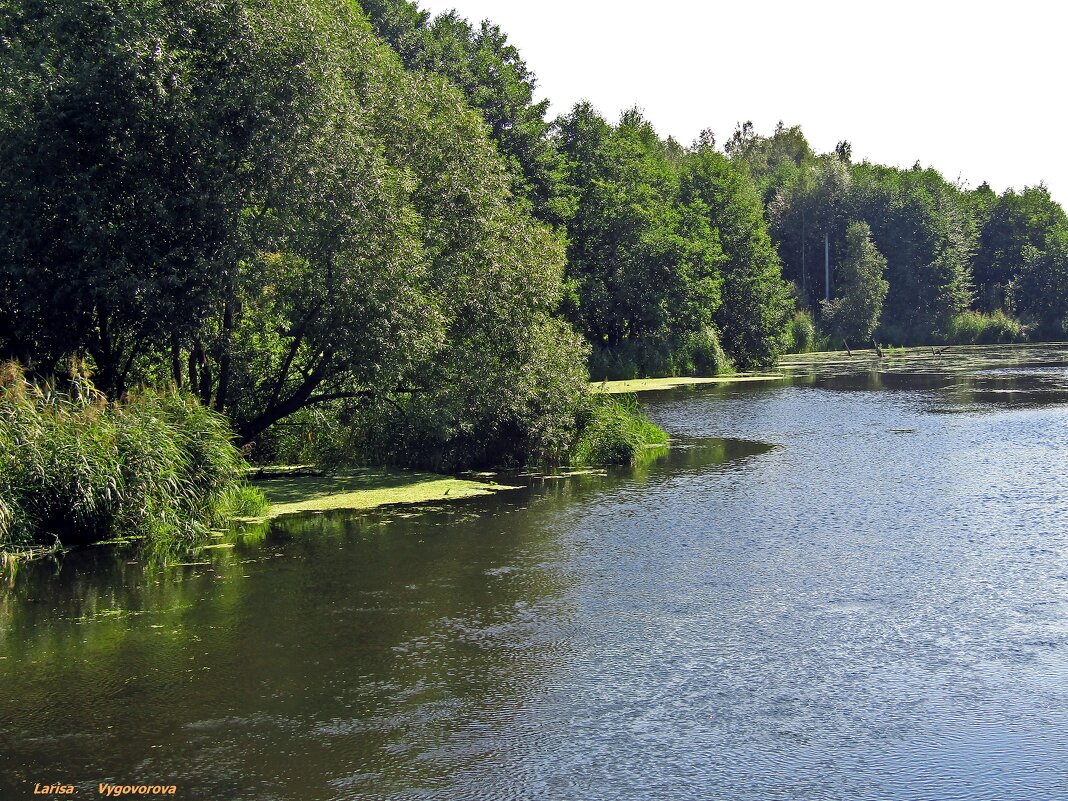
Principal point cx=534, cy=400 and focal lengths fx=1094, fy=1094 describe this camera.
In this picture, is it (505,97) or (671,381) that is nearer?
(671,381)

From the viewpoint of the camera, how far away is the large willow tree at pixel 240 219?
77.5 ft

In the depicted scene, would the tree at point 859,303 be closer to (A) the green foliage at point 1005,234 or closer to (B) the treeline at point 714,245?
(B) the treeline at point 714,245

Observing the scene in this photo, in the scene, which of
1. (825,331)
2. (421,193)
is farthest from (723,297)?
(421,193)

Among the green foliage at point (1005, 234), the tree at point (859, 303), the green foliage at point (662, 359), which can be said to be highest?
the green foliage at point (1005, 234)

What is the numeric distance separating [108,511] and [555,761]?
12626 millimetres

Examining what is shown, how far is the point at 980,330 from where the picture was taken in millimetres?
106312

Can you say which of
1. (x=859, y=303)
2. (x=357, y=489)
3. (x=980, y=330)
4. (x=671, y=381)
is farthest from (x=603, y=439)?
(x=980, y=330)

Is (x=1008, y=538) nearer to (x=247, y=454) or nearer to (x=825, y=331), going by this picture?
(x=247, y=454)

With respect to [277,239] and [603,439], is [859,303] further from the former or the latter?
[277,239]

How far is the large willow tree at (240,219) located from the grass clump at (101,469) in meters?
3.05

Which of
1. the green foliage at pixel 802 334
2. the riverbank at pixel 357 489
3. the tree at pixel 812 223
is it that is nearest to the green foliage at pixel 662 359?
the green foliage at pixel 802 334

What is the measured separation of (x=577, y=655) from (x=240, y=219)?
1515 cm

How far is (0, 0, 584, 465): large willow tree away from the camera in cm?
2362

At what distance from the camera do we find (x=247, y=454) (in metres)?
29.1
